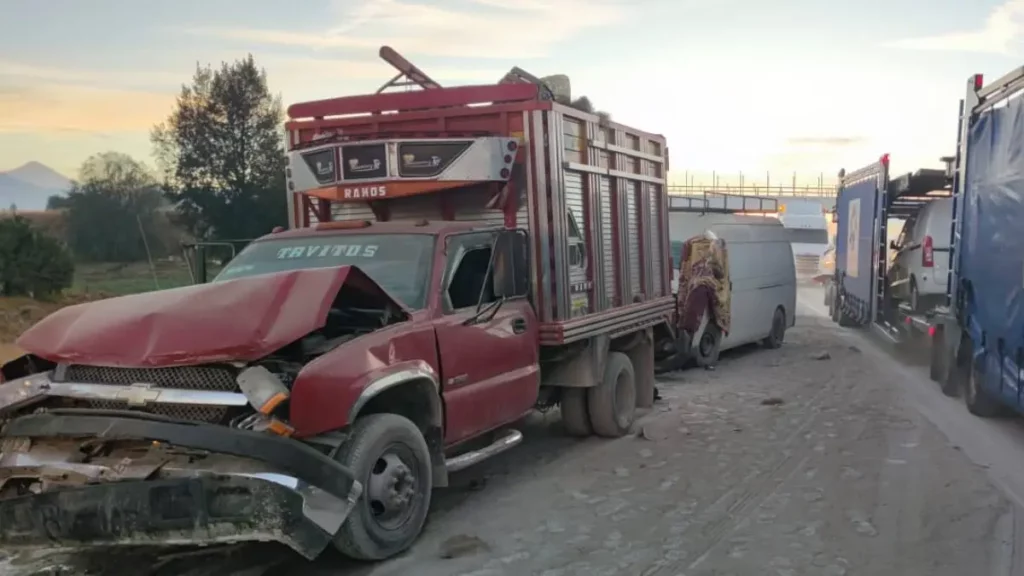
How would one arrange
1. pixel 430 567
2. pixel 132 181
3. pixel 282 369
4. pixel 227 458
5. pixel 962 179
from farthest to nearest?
1. pixel 132 181
2. pixel 962 179
3. pixel 430 567
4. pixel 282 369
5. pixel 227 458

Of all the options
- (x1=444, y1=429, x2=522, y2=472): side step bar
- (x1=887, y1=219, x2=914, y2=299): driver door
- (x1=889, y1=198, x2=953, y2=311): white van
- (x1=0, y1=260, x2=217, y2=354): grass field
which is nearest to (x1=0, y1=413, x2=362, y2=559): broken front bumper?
(x1=444, y1=429, x2=522, y2=472): side step bar

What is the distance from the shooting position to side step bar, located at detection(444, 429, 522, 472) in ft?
19.7

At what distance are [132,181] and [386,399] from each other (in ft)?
66.8

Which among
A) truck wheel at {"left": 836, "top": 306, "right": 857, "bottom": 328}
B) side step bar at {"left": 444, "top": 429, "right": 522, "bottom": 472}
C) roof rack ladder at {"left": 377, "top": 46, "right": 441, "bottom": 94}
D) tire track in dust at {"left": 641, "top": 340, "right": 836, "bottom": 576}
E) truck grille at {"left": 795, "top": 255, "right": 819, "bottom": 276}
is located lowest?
truck grille at {"left": 795, "top": 255, "right": 819, "bottom": 276}

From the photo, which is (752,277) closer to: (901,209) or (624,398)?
(901,209)

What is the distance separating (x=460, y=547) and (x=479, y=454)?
1.00 m

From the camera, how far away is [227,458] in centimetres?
444

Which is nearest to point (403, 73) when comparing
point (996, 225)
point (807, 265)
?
point (996, 225)

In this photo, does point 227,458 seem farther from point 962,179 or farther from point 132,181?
point 132,181

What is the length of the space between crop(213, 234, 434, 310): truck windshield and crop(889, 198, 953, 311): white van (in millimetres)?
9047

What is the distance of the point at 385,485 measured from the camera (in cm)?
516

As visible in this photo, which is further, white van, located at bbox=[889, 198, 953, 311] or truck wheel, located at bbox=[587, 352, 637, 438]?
white van, located at bbox=[889, 198, 953, 311]

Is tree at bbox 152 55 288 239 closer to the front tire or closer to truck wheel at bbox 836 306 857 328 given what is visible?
truck wheel at bbox 836 306 857 328

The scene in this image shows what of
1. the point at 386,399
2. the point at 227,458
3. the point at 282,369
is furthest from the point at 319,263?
the point at 227,458
